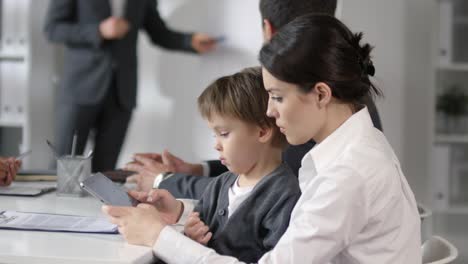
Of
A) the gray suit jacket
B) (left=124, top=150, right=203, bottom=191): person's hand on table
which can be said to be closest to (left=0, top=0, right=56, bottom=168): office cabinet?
the gray suit jacket

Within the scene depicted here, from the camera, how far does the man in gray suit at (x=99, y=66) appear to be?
131 inches

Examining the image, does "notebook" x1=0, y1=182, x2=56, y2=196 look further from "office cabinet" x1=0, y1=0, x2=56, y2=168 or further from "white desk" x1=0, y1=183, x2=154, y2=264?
"office cabinet" x1=0, y1=0, x2=56, y2=168

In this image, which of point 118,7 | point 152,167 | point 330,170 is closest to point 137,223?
point 330,170

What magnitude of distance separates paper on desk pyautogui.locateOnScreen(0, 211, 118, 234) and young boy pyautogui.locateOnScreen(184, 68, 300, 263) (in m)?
0.17

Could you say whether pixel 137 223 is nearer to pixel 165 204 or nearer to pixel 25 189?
pixel 165 204

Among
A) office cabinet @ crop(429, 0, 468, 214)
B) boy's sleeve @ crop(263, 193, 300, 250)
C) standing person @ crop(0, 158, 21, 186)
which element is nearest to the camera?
boy's sleeve @ crop(263, 193, 300, 250)

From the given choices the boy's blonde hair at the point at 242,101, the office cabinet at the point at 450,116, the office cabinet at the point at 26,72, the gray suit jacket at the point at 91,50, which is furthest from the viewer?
the office cabinet at the point at 26,72

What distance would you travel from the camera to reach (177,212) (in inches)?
62.8

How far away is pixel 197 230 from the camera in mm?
1429

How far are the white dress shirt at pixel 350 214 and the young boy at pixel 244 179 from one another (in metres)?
0.16

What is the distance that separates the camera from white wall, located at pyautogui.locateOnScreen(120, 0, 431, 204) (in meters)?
3.40

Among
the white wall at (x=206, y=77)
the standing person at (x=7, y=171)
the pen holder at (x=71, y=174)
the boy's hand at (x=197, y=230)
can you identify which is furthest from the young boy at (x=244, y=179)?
the white wall at (x=206, y=77)

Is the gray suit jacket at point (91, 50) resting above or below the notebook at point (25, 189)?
above

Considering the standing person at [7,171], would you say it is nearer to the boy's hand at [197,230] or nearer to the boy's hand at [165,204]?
the boy's hand at [165,204]
